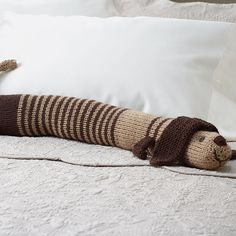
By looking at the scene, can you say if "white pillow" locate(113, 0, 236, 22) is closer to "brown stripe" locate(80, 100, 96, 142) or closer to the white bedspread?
"brown stripe" locate(80, 100, 96, 142)

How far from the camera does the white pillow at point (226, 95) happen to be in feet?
4.29

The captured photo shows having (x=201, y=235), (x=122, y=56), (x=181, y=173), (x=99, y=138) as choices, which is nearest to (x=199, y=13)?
(x=122, y=56)

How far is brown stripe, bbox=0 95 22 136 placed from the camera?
4.00ft

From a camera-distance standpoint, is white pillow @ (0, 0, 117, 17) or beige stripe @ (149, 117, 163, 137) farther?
white pillow @ (0, 0, 117, 17)

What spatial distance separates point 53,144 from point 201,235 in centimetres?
55

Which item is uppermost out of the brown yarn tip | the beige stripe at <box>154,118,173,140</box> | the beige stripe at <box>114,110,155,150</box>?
the brown yarn tip

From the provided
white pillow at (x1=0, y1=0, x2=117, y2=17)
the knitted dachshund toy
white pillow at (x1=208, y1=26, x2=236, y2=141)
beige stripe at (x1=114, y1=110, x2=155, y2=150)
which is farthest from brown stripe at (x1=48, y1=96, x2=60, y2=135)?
white pillow at (x1=0, y1=0, x2=117, y2=17)

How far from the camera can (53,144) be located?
3.76ft

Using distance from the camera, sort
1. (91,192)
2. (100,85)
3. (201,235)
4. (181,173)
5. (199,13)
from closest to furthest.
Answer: (201,235) < (91,192) < (181,173) < (100,85) < (199,13)

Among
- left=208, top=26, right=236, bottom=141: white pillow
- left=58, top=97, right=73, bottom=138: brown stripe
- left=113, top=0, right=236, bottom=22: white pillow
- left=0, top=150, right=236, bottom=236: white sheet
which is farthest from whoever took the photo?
left=113, top=0, right=236, bottom=22: white pillow

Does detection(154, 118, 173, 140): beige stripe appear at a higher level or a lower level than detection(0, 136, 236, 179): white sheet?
higher

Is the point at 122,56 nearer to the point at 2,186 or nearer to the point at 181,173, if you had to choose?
the point at 181,173

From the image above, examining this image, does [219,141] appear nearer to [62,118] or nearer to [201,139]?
[201,139]

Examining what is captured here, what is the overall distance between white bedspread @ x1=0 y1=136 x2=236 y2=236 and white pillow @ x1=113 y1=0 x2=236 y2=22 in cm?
79
